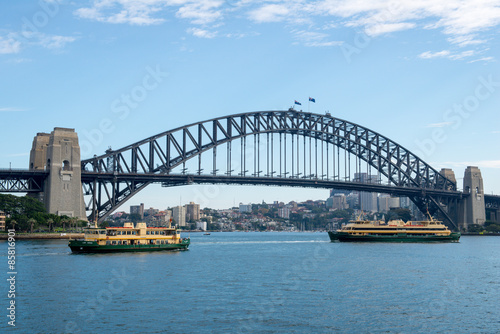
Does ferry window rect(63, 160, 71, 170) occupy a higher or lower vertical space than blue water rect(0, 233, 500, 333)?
higher

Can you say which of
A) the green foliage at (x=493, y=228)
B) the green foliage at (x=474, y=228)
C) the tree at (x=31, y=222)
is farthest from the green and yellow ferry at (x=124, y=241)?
the green foliage at (x=493, y=228)

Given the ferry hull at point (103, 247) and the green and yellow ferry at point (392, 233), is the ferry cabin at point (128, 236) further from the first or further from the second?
the green and yellow ferry at point (392, 233)

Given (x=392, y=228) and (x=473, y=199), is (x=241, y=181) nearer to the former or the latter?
(x=392, y=228)

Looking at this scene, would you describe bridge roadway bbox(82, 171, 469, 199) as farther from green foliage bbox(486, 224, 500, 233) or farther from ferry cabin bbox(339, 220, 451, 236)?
green foliage bbox(486, 224, 500, 233)

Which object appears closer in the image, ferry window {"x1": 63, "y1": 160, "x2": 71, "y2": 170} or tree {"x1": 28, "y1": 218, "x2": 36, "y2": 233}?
tree {"x1": 28, "y1": 218, "x2": 36, "y2": 233}

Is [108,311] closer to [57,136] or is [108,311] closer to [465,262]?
[465,262]

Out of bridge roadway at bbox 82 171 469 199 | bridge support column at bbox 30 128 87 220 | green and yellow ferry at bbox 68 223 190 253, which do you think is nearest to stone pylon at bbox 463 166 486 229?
bridge roadway at bbox 82 171 469 199
